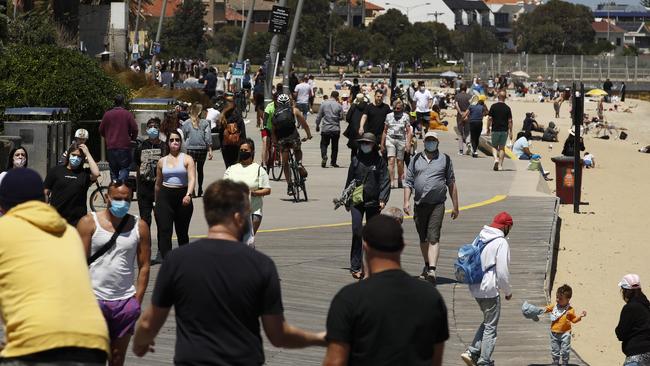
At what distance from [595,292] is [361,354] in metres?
12.2

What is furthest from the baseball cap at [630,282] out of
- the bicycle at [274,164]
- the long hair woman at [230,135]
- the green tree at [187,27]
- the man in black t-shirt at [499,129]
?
the green tree at [187,27]

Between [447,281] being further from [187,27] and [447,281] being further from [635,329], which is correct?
[187,27]

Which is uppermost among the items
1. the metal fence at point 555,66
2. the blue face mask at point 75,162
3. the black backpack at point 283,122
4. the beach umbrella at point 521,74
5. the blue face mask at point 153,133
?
the metal fence at point 555,66

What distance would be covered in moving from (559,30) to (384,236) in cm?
15607

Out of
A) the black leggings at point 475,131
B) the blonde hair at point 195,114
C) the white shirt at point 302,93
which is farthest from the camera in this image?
the white shirt at point 302,93

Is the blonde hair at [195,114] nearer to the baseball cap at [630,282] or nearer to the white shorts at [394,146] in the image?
the white shorts at [394,146]

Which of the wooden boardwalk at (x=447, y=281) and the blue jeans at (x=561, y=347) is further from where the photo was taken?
the blue jeans at (x=561, y=347)

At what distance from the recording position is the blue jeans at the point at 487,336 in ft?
37.7

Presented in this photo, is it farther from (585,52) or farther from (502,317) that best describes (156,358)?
(585,52)

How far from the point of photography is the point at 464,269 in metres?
11.8

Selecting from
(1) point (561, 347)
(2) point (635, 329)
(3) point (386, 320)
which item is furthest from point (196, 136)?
(3) point (386, 320)

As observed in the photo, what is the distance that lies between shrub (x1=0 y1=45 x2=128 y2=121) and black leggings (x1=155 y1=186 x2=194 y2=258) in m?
10.6

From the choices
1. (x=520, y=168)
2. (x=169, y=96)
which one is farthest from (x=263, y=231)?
(x=169, y=96)

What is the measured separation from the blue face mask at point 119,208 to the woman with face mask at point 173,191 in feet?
16.1
